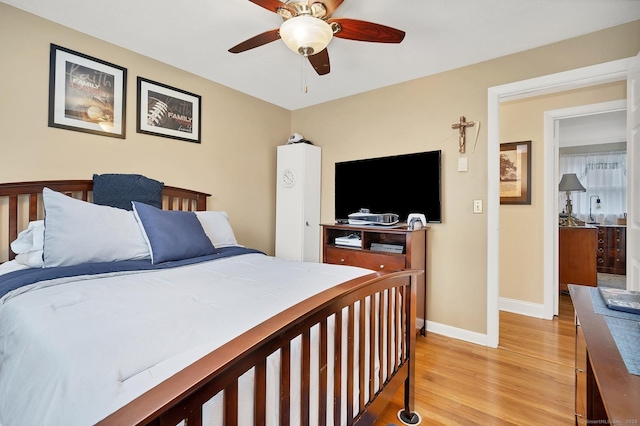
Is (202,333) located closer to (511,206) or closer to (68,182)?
(68,182)

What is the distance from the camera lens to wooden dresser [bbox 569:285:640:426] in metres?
0.56

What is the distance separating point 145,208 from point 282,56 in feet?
5.40

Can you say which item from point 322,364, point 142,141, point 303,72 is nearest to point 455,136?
point 303,72

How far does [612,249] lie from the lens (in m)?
5.15

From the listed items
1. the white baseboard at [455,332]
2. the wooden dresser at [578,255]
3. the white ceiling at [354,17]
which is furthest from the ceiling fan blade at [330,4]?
the wooden dresser at [578,255]

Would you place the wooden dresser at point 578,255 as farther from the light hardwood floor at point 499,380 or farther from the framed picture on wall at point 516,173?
the light hardwood floor at point 499,380

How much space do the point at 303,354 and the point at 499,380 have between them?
1763 millimetres

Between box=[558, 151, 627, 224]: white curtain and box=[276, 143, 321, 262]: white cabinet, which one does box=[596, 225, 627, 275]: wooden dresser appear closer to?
box=[558, 151, 627, 224]: white curtain

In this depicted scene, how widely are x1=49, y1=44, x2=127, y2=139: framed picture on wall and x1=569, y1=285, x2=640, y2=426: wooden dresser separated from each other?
9.89ft

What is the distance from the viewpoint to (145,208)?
1.94m

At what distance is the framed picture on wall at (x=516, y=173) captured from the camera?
3166 mm

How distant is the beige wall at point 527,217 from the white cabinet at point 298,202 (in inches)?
85.2


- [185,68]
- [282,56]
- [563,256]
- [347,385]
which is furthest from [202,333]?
[563,256]

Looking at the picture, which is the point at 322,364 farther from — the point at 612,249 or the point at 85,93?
the point at 612,249
